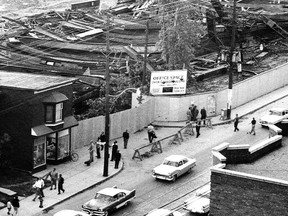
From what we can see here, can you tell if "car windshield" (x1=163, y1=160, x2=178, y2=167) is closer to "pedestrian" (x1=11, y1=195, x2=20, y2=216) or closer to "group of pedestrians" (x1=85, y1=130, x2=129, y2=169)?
"group of pedestrians" (x1=85, y1=130, x2=129, y2=169)

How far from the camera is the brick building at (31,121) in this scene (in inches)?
1698

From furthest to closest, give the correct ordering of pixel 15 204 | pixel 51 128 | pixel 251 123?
1. pixel 251 123
2. pixel 51 128
3. pixel 15 204

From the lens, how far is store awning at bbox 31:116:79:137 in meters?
42.9

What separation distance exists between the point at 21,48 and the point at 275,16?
27.6 m

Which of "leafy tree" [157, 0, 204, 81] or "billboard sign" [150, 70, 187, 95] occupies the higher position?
"leafy tree" [157, 0, 204, 81]

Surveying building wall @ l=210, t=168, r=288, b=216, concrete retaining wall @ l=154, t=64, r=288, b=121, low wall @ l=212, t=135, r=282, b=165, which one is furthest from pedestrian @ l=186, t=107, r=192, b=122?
building wall @ l=210, t=168, r=288, b=216

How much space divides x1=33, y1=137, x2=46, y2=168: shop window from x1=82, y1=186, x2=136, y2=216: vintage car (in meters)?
7.65

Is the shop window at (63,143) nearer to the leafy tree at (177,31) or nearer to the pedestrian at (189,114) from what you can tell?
the pedestrian at (189,114)

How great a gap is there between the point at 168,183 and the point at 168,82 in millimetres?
15235

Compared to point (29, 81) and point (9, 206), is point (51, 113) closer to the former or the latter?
point (29, 81)

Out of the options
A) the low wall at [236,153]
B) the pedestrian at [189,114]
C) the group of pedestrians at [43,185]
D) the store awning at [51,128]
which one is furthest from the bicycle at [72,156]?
the low wall at [236,153]

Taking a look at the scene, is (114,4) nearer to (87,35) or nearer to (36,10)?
(36,10)

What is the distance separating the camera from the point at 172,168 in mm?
A: 41688

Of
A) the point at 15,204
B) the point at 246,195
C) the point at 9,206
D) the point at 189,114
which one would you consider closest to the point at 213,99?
the point at 189,114
